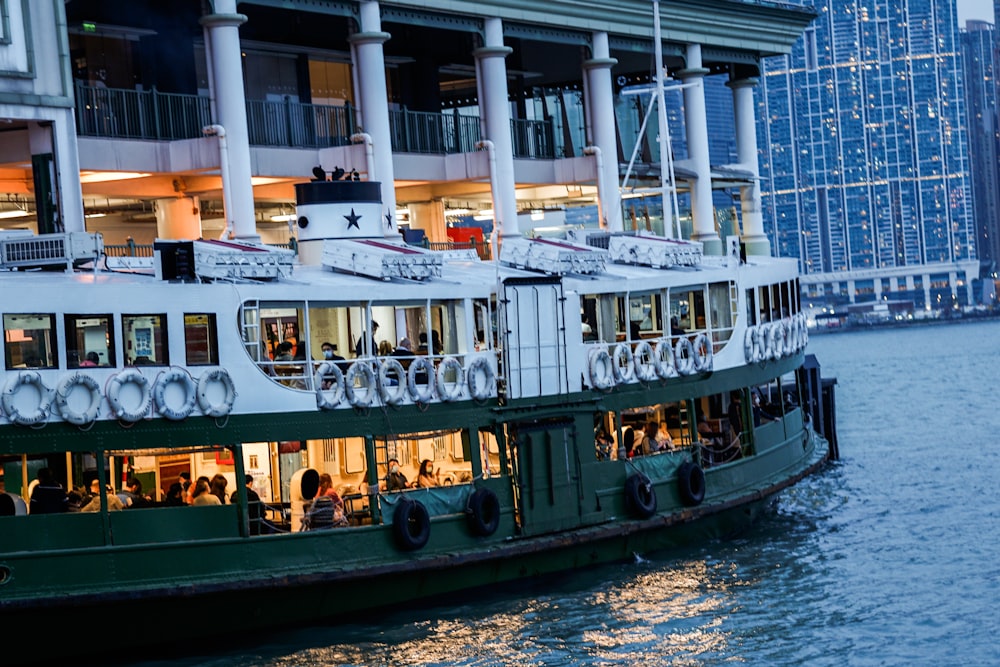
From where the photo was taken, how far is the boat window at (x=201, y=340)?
2186cm

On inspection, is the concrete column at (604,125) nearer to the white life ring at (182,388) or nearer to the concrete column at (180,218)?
the concrete column at (180,218)

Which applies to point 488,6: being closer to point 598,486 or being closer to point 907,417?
point 598,486

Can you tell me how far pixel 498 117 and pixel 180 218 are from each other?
7.23m

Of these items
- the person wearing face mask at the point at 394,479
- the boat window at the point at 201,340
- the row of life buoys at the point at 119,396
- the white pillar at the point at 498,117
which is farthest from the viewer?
the white pillar at the point at 498,117

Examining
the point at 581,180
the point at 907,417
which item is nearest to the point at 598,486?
the point at 581,180

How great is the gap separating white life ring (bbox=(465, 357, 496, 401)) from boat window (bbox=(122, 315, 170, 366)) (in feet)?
16.2

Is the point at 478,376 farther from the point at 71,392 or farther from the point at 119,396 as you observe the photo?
the point at 71,392

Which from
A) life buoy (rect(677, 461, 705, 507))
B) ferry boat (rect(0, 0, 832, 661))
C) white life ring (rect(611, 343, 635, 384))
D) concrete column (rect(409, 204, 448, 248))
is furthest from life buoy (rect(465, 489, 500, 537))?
concrete column (rect(409, 204, 448, 248))

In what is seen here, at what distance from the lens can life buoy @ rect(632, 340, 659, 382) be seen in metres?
27.5

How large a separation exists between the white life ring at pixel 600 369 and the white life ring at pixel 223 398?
6.82 metres

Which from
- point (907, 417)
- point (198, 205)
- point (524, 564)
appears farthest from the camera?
point (907, 417)

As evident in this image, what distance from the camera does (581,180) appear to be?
133 feet

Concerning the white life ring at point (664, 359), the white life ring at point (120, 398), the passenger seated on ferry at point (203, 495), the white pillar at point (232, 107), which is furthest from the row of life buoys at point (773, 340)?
the white life ring at point (120, 398)

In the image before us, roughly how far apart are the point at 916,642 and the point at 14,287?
40.9 feet
